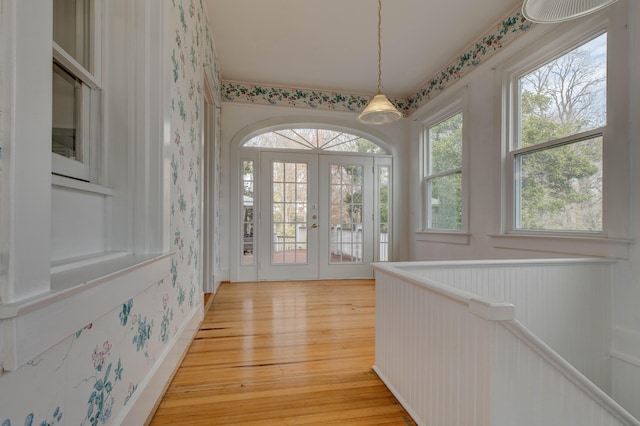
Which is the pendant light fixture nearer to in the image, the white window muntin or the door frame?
the white window muntin

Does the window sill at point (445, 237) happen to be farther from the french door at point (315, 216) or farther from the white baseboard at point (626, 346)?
the white baseboard at point (626, 346)

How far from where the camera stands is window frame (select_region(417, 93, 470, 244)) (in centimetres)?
315

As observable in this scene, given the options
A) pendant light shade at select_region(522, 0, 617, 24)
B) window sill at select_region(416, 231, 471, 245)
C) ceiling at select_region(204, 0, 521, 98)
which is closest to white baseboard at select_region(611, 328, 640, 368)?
window sill at select_region(416, 231, 471, 245)

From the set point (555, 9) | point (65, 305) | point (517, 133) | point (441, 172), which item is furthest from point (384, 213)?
point (65, 305)

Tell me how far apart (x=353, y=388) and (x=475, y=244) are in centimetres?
217

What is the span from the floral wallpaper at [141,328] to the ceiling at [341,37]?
0.52 meters

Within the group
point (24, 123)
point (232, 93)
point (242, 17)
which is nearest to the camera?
point (24, 123)

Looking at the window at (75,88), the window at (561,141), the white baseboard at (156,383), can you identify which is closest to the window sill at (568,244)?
the window at (561,141)

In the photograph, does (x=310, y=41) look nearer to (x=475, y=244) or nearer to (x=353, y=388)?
(x=475, y=244)

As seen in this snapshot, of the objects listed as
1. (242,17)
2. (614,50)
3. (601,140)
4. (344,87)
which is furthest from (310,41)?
(601,140)

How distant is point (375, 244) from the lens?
4.38 metres

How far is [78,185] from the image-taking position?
863 mm

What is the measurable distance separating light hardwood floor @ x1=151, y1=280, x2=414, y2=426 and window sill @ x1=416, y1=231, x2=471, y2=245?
4.50 feet

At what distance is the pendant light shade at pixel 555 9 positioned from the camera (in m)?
1.07
